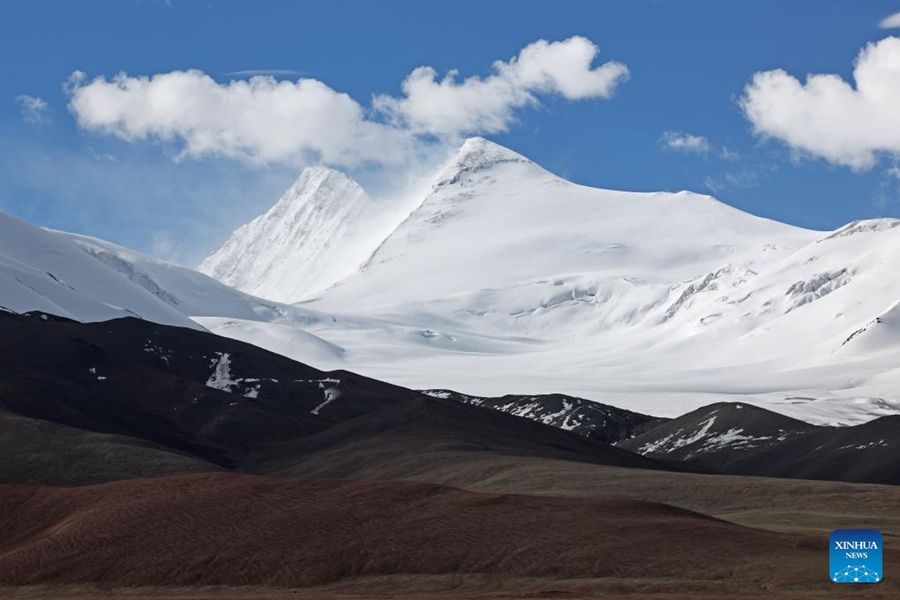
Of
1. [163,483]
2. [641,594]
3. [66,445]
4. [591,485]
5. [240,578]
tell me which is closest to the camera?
[641,594]

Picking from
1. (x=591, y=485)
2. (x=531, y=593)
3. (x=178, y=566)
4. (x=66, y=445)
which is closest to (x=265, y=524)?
(x=178, y=566)

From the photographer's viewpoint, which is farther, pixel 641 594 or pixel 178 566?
pixel 178 566

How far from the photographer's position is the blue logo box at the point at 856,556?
6050cm

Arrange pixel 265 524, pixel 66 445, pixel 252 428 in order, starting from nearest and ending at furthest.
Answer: pixel 265 524, pixel 66 445, pixel 252 428

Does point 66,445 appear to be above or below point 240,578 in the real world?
above

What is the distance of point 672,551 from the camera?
247 ft

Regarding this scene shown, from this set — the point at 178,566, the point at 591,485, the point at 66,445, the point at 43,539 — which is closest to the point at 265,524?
the point at 178,566

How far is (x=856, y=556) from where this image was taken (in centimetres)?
6219

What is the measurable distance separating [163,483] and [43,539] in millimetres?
10679

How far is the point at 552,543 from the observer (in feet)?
252

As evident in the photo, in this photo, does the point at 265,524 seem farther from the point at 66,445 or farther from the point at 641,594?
the point at 66,445

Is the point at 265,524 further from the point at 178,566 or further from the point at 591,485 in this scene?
the point at 591,485

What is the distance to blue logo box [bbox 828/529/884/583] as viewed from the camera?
198 feet

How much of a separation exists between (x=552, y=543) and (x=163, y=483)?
28.3 metres
